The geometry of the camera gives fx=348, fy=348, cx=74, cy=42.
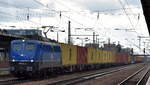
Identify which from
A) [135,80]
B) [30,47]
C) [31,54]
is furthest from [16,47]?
[135,80]

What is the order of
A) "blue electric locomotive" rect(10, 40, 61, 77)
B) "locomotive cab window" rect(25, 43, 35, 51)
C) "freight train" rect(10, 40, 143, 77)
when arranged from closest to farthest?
"blue electric locomotive" rect(10, 40, 61, 77) → "freight train" rect(10, 40, 143, 77) → "locomotive cab window" rect(25, 43, 35, 51)

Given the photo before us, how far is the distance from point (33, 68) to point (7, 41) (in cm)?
1675

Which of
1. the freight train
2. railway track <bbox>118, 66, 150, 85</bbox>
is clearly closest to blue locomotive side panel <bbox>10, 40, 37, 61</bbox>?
the freight train

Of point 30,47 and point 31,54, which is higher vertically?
point 30,47

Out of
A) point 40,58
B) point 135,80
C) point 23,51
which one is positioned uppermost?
point 23,51

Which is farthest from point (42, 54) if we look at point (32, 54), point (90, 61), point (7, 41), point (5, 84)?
point (90, 61)

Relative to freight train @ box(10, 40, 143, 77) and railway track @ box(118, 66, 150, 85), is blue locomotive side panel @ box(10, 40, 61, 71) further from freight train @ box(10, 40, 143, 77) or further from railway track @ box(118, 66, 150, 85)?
railway track @ box(118, 66, 150, 85)

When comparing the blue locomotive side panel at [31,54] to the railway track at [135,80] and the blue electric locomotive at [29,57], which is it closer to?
the blue electric locomotive at [29,57]

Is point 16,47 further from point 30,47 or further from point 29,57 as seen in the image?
point 29,57

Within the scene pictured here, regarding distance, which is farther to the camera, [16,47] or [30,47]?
[16,47]

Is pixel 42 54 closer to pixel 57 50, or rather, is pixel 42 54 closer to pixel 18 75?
pixel 18 75

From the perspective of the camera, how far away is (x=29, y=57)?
26297 mm

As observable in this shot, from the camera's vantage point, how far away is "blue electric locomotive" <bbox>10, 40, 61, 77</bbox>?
25.6 metres

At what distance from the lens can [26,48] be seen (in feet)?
88.6
